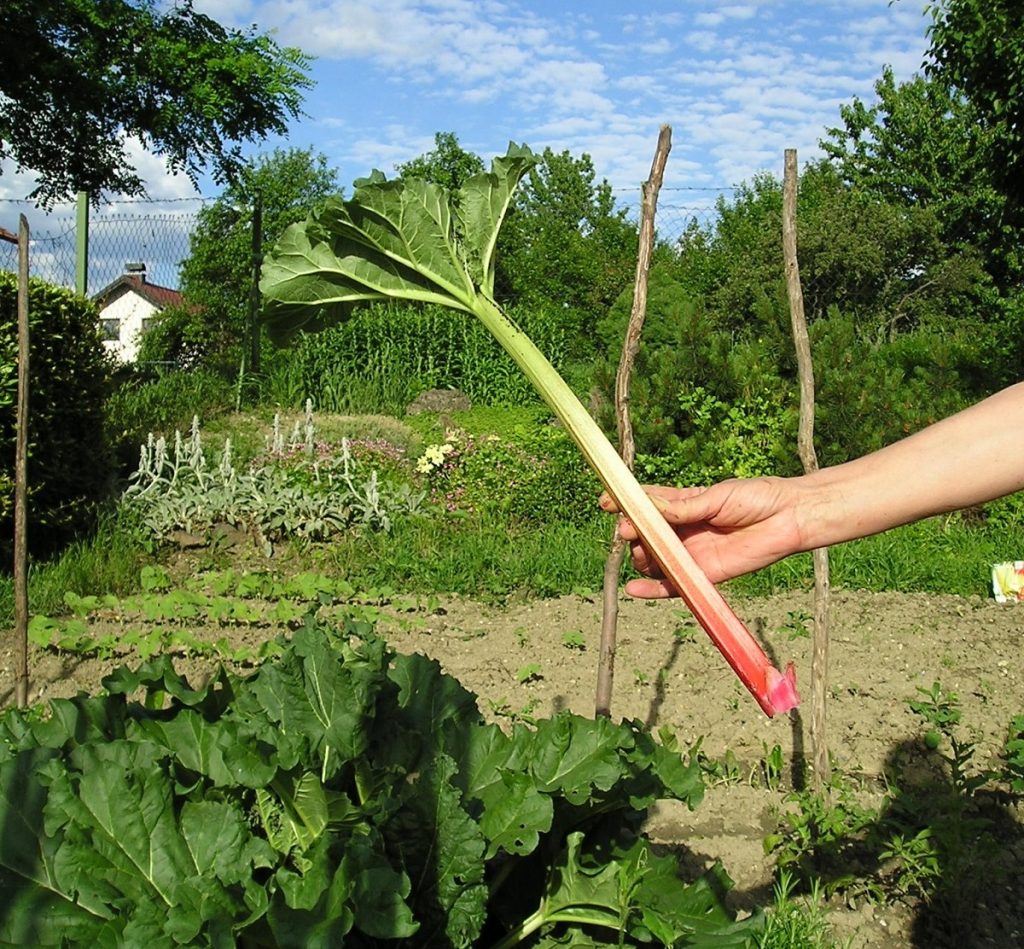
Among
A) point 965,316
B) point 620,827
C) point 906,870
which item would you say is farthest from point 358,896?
point 965,316

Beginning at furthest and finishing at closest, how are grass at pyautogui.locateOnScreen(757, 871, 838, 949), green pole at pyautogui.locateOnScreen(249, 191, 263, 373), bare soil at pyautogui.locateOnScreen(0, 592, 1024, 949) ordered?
1. green pole at pyautogui.locateOnScreen(249, 191, 263, 373)
2. bare soil at pyautogui.locateOnScreen(0, 592, 1024, 949)
3. grass at pyautogui.locateOnScreen(757, 871, 838, 949)

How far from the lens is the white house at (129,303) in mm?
9211

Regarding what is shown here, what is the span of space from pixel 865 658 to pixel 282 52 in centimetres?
947

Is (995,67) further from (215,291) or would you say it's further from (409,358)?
(215,291)

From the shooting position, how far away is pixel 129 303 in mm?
17906

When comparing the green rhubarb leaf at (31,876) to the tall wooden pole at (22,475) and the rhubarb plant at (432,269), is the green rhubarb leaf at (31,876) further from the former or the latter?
the tall wooden pole at (22,475)

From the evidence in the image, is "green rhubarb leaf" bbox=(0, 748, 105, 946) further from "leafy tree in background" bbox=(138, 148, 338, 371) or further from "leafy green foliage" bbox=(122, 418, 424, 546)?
"leafy tree in background" bbox=(138, 148, 338, 371)

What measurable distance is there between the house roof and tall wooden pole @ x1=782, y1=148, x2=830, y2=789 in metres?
5.61

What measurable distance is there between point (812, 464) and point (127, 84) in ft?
33.9

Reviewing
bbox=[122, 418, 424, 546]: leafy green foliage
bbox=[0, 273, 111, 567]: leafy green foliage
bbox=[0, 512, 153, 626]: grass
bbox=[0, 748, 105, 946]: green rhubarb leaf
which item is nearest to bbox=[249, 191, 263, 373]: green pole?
bbox=[122, 418, 424, 546]: leafy green foliage

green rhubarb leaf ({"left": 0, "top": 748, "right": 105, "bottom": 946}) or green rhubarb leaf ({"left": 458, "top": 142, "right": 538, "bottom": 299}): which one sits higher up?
green rhubarb leaf ({"left": 458, "top": 142, "right": 538, "bottom": 299})

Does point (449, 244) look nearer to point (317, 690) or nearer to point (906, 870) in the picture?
point (317, 690)

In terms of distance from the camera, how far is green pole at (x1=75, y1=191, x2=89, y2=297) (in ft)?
32.8

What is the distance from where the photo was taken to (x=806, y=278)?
25.5m
